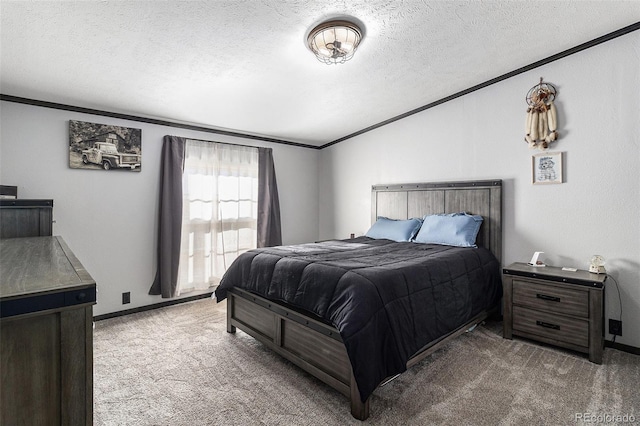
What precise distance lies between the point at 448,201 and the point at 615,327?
1.86 metres

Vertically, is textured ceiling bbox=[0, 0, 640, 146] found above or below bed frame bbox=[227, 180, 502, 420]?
above

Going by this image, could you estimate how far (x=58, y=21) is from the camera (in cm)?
202

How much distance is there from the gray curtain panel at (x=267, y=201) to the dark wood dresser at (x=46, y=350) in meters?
3.71

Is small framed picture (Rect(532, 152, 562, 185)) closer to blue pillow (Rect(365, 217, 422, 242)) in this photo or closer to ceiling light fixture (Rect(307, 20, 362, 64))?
blue pillow (Rect(365, 217, 422, 242))

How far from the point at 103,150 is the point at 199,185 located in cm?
108

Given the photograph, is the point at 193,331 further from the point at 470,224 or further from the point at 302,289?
the point at 470,224

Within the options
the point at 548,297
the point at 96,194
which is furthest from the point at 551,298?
the point at 96,194

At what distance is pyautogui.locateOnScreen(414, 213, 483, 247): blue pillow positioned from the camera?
11.0 ft

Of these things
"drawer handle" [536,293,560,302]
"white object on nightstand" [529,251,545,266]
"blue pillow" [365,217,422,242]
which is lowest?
"drawer handle" [536,293,560,302]

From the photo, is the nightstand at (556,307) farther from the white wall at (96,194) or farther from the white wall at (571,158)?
the white wall at (96,194)

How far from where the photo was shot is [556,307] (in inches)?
103

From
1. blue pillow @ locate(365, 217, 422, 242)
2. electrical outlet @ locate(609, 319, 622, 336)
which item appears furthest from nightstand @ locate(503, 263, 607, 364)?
blue pillow @ locate(365, 217, 422, 242)

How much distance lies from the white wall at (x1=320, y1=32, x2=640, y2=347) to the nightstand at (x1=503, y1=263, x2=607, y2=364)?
1.10 ft

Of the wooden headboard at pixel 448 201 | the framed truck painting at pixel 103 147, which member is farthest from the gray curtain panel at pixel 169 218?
the wooden headboard at pixel 448 201
